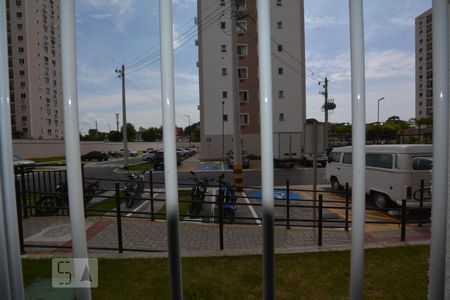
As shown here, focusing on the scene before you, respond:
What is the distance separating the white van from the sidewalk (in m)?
1.21

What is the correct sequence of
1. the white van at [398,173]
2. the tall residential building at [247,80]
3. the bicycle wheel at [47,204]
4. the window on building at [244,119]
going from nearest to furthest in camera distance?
1. the bicycle wheel at [47,204]
2. the white van at [398,173]
3. the tall residential building at [247,80]
4. the window on building at [244,119]

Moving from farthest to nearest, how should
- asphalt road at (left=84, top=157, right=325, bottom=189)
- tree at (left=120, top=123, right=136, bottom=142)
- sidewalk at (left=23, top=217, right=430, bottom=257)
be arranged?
tree at (left=120, top=123, right=136, bottom=142) < asphalt road at (left=84, top=157, right=325, bottom=189) < sidewalk at (left=23, top=217, right=430, bottom=257)

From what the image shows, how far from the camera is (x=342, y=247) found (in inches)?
178

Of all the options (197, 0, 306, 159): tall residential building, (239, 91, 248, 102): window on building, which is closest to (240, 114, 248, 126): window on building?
(197, 0, 306, 159): tall residential building

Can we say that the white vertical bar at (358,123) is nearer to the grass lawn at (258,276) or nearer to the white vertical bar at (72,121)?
the white vertical bar at (72,121)

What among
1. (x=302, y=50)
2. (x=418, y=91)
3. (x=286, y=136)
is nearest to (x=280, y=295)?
(x=286, y=136)

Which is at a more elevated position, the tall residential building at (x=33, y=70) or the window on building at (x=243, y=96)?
the tall residential building at (x=33, y=70)

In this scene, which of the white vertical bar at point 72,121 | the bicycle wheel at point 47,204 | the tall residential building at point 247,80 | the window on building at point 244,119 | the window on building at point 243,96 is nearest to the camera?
the white vertical bar at point 72,121

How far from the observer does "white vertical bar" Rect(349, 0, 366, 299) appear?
839mm

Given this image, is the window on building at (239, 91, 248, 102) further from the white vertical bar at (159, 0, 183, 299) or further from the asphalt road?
the white vertical bar at (159, 0, 183, 299)

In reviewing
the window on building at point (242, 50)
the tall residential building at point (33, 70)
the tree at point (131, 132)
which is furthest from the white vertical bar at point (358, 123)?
the tree at point (131, 132)

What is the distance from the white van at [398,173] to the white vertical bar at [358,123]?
7805 mm

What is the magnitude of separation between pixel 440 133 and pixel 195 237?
529cm

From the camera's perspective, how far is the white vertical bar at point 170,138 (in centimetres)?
84
